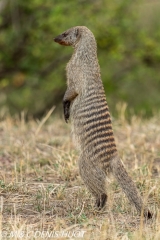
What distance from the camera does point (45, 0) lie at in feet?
38.5

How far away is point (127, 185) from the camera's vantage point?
14.2 ft

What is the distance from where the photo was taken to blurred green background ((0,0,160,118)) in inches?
474

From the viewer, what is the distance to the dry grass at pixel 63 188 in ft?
12.7

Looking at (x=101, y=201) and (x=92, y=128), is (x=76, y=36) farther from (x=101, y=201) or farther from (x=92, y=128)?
(x=101, y=201)

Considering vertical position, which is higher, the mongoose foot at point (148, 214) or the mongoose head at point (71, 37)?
the mongoose head at point (71, 37)

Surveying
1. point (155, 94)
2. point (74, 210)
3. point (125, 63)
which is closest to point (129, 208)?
point (74, 210)

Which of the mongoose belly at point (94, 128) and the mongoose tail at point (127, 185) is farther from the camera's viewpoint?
the mongoose belly at point (94, 128)

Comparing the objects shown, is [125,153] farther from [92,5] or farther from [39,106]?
[39,106]

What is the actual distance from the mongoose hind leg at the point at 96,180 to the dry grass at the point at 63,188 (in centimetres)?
7

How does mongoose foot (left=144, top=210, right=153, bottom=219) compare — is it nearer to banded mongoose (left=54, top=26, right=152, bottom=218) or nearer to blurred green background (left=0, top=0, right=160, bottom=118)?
banded mongoose (left=54, top=26, right=152, bottom=218)

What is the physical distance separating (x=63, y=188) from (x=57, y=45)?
766 centimetres

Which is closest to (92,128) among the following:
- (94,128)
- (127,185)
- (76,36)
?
(94,128)

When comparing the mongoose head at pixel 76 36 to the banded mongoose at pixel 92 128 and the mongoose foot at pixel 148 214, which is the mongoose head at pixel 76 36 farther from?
the mongoose foot at pixel 148 214

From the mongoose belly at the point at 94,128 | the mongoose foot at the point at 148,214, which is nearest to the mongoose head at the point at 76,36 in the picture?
the mongoose belly at the point at 94,128
